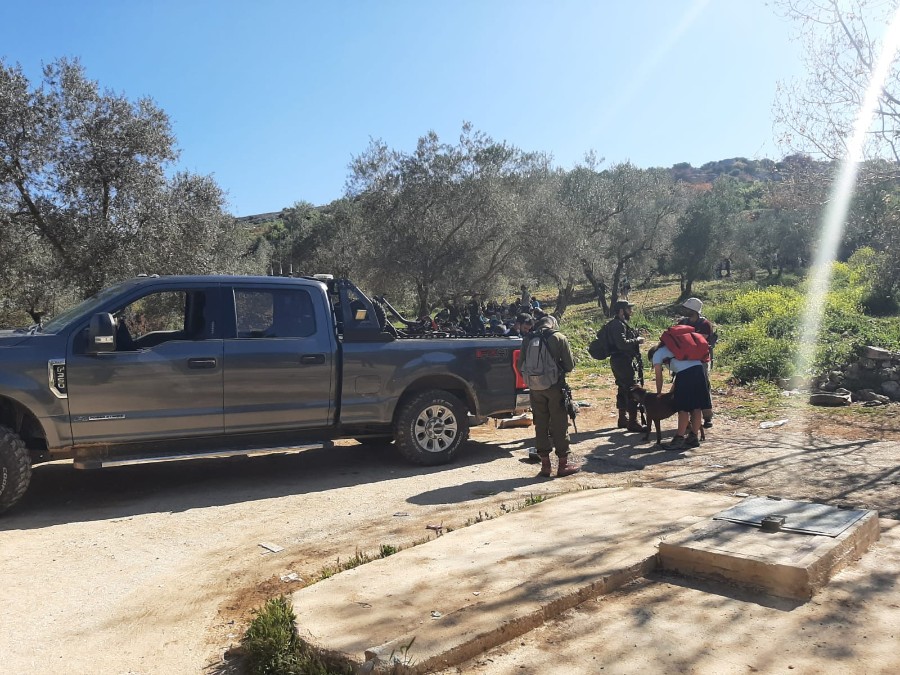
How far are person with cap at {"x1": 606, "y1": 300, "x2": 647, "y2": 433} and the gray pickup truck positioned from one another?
158 centimetres

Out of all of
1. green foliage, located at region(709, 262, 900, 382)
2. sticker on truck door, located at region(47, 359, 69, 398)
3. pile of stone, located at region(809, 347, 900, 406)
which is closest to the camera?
sticker on truck door, located at region(47, 359, 69, 398)

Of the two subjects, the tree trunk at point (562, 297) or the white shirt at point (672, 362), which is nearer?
the white shirt at point (672, 362)

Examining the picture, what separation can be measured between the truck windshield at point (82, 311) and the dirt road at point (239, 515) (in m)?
1.53

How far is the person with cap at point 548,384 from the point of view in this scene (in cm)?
705

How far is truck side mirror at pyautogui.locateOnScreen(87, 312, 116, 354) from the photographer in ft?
19.5

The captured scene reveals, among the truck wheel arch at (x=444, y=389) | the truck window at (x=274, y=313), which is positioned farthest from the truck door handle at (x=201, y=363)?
the truck wheel arch at (x=444, y=389)

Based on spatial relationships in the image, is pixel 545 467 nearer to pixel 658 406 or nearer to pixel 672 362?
pixel 658 406

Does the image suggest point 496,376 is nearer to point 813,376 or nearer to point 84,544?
point 84,544

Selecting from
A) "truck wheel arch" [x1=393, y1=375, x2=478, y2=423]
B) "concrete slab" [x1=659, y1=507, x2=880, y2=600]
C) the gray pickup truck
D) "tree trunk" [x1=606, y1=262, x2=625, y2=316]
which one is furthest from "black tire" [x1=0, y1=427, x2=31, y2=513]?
"tree trunk" [x1=606, y1=262, x2=625, y2=316]

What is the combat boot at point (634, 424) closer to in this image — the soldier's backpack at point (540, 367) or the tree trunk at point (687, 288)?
the soldier's backpack at point (540, 367)

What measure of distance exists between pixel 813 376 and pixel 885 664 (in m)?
10.2

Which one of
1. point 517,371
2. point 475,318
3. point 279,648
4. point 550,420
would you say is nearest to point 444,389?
point 517,371

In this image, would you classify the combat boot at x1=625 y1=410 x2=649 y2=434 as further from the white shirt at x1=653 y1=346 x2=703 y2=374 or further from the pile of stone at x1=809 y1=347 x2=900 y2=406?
the pile of stone at x1=809 y1=347 x2=900 y2=406

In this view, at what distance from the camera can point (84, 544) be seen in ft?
17.4
